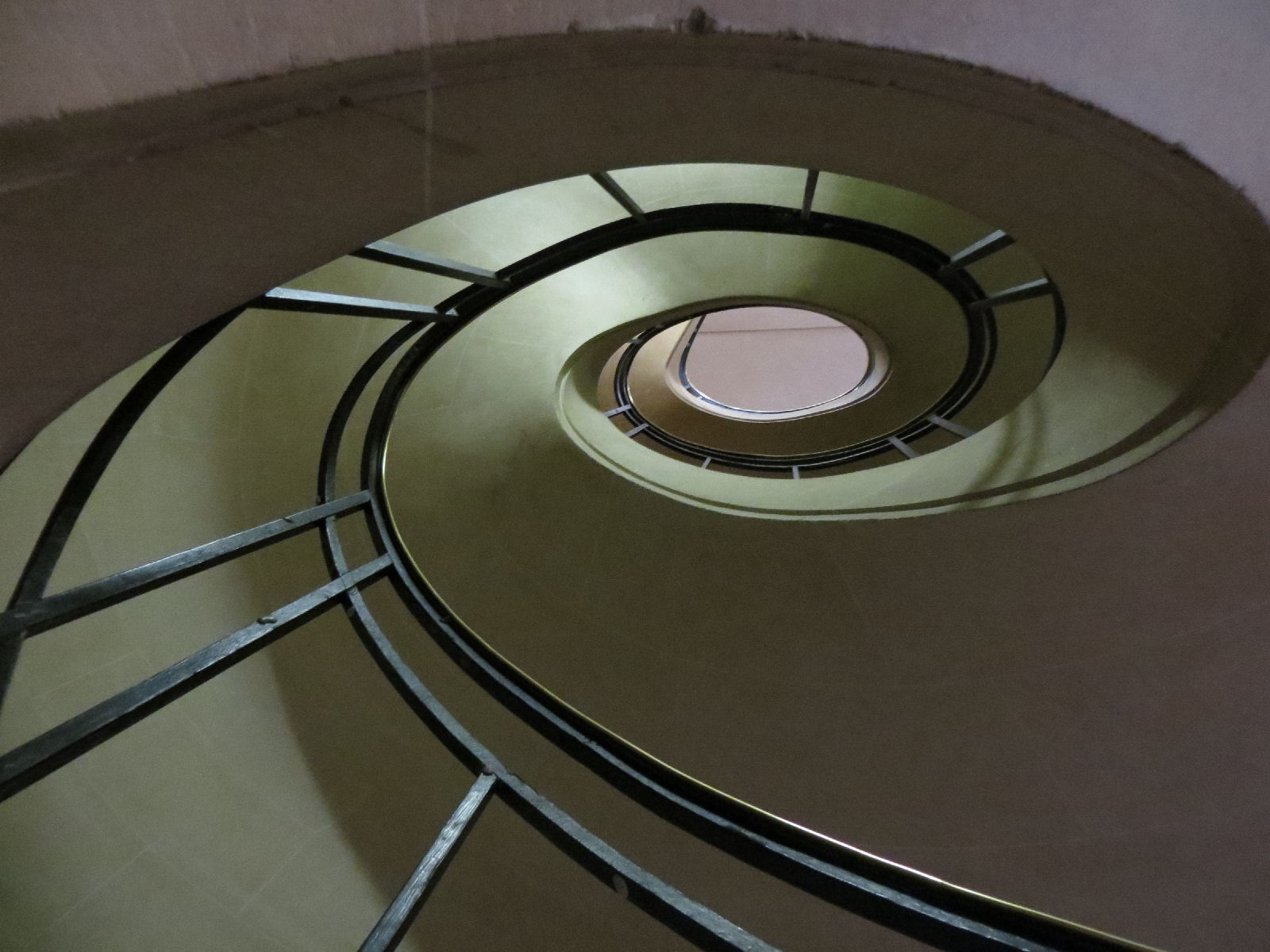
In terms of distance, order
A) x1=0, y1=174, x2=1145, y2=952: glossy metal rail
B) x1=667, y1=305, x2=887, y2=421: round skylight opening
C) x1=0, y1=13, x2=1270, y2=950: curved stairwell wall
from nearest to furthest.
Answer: x1=0, y1=174, x2=1145, y2=952: glossy metal rail < x1=0, y1=13, x2=1270, y2=950: curved stairwell wall < x1=667, y1=305, x2=887, y2=421: round skylight opening

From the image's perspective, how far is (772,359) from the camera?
1315 cm

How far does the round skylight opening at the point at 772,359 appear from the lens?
12.8 meters

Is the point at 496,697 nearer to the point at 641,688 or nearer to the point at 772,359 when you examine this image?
the point at 641,688

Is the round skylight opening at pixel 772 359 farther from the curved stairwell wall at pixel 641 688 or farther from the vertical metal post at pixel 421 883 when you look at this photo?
the vertical metal post at pixel 421 883

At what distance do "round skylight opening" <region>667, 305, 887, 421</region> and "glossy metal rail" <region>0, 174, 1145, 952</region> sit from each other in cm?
1002

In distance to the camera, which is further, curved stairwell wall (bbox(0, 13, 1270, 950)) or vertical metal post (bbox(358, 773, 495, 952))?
curved stairwell wall (bbox(0, 13, 1270, 950))

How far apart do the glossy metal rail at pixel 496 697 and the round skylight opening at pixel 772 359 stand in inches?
395

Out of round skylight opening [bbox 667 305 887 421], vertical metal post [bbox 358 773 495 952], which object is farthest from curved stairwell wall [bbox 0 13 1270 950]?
round skylight opening [bbox 667 305 887 421]

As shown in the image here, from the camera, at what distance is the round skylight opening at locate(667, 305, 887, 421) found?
1283 centimetres

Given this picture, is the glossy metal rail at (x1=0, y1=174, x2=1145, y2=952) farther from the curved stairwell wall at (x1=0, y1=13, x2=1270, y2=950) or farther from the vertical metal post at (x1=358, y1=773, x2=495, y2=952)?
the curved stairwell wall at (x1=0, y1=13, x2=1270, y2=950)

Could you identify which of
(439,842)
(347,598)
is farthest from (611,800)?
(439,842)

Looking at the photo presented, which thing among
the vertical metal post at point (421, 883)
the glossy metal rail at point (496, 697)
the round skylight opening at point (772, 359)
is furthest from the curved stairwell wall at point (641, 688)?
the round skylight opening at point (772, 359)

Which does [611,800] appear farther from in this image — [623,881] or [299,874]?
[623,881]

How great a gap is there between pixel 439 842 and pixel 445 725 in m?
0.40
